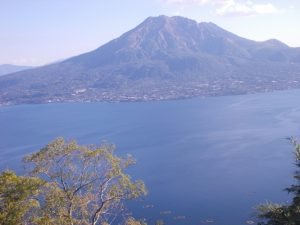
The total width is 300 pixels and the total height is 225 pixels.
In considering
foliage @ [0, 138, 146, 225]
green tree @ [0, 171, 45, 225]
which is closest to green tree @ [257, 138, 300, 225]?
foliage @ [0, 138, 146, 225]

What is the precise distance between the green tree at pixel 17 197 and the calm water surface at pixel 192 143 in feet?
74.4

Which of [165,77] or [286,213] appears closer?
[286,213]

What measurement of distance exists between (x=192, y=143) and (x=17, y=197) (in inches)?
2052

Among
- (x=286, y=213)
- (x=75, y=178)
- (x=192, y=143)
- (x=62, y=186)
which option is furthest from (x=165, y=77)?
(x=286, y=213)

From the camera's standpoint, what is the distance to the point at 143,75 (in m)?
170

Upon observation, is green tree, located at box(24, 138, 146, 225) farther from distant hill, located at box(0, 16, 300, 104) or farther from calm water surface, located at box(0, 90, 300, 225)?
distant hill, located at box(0, 16, 300, 104)

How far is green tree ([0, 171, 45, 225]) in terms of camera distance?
838 centimetres

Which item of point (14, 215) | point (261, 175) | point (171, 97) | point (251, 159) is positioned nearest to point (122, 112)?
point (171, 97)

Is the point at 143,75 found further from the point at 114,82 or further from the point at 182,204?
the point at 182,204

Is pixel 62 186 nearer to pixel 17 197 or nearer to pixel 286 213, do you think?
pixel 17 197

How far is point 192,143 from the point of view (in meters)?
60.1

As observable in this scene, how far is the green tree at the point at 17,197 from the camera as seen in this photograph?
838cm

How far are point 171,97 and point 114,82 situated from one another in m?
45.0

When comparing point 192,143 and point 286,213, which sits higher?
point 286,213
